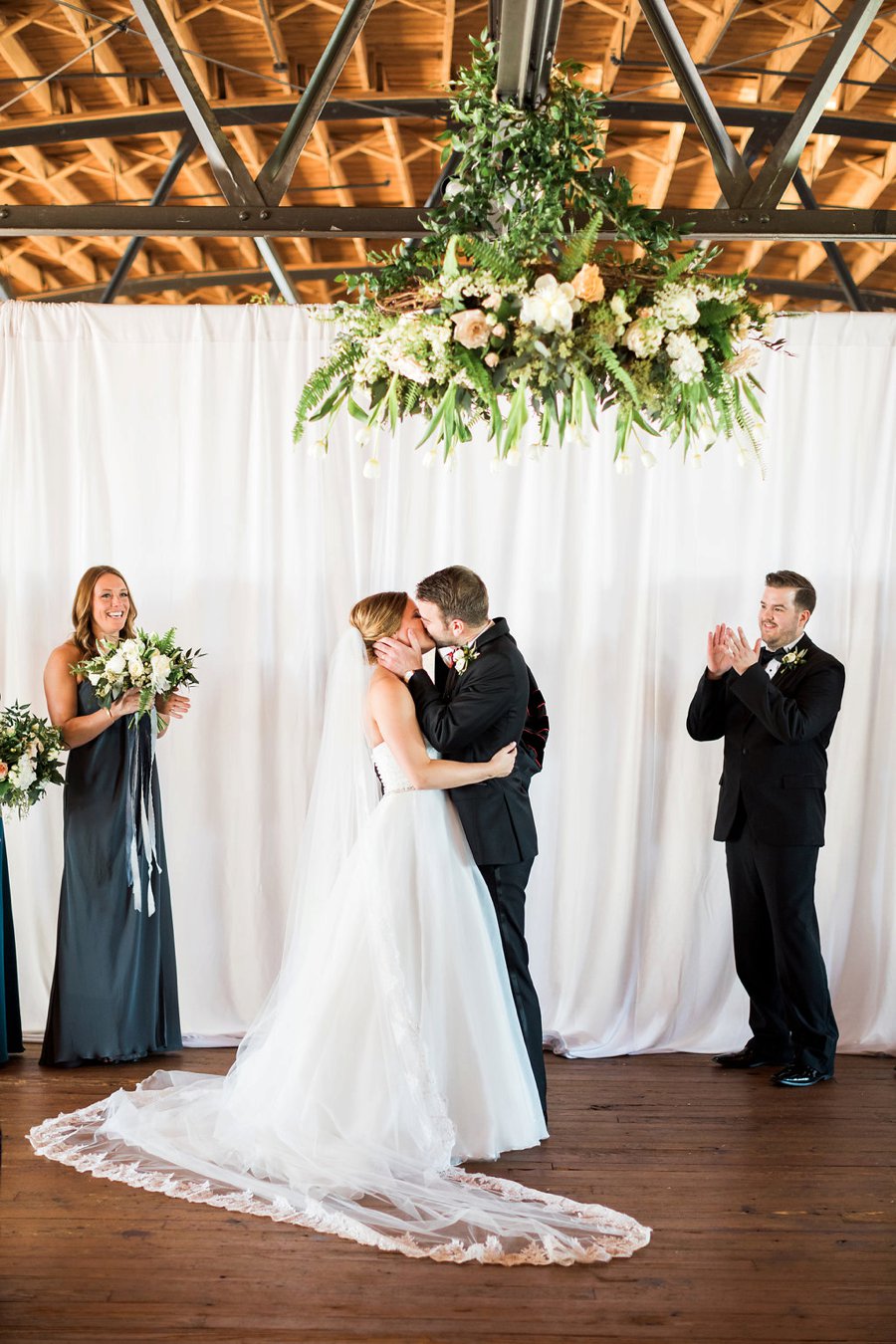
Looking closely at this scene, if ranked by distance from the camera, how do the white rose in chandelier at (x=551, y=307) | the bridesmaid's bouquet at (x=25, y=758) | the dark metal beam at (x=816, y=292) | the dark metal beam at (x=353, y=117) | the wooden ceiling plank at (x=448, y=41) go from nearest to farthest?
the white rose in chandelier at (x=551, y=307) < the bridesmaid's bouquet at (x=25, y=758) < the wooden ceiling plank at (x=448, y=41) < the dark metal beam at (x=353, y=117) < the dark metal beam at (x=816, y=292)

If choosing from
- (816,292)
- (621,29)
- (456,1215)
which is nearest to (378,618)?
(456,1215)

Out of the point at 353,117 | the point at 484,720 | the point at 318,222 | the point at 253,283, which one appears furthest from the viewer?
the point at 253,283

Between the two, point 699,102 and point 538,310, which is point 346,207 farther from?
point 538,310

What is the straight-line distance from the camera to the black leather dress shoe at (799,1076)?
4.70 m

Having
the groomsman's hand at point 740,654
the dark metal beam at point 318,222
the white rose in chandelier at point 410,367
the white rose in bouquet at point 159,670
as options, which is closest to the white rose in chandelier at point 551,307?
the white rose in chandelier at point 410,367

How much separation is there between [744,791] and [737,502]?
4.19 feet

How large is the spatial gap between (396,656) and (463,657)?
0.22m

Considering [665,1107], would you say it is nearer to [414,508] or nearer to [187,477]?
[414,508]

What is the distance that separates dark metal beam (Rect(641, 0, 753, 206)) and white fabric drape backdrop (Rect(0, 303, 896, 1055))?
3.08ft

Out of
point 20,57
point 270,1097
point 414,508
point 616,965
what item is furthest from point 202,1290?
point 20,57

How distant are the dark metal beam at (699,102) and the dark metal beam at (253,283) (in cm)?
716

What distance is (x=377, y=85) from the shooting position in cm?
790

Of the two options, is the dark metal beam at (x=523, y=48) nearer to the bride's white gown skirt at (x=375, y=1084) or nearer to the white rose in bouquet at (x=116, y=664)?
the bride's white gown skirt at (x=375, y=1084)

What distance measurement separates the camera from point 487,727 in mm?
4047
